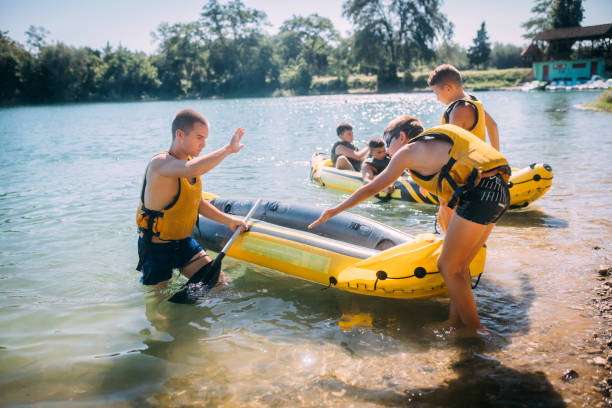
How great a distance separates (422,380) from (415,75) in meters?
48.9

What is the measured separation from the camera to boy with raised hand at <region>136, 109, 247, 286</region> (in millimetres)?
3145

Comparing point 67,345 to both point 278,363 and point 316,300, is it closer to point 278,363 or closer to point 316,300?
point 278,363

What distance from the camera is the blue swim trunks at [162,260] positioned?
3572mm

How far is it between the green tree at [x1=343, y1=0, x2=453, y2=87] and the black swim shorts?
46551 mm

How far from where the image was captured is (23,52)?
5494 cm

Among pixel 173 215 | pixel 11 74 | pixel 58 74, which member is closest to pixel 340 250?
pixel 173 215

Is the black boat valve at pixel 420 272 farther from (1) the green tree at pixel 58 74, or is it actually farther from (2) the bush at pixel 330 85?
(1) the green tree at pixel 58 74

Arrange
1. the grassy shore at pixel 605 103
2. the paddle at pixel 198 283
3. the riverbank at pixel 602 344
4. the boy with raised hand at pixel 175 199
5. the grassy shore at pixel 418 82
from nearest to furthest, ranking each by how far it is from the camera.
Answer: the riverbank at pixel 602 344 → the boy with raised hand at pixel 175 199 → the paddle at pixel 198 283 → the grassy shore at pixel 605 103 → the grassy shore at pixel 418 82

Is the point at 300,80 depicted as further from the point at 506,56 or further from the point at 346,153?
the point at 346,153

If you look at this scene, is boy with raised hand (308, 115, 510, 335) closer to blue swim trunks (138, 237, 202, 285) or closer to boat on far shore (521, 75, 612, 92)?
blue swim trunks (138, 237, 202, 285)

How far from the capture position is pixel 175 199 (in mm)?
3402

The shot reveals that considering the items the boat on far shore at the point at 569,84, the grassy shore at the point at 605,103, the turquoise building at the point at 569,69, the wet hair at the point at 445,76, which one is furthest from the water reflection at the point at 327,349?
the turquoise building at the point at 569,69

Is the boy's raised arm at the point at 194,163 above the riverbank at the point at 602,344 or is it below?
above

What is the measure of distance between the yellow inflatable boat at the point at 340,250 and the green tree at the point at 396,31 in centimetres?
4477
